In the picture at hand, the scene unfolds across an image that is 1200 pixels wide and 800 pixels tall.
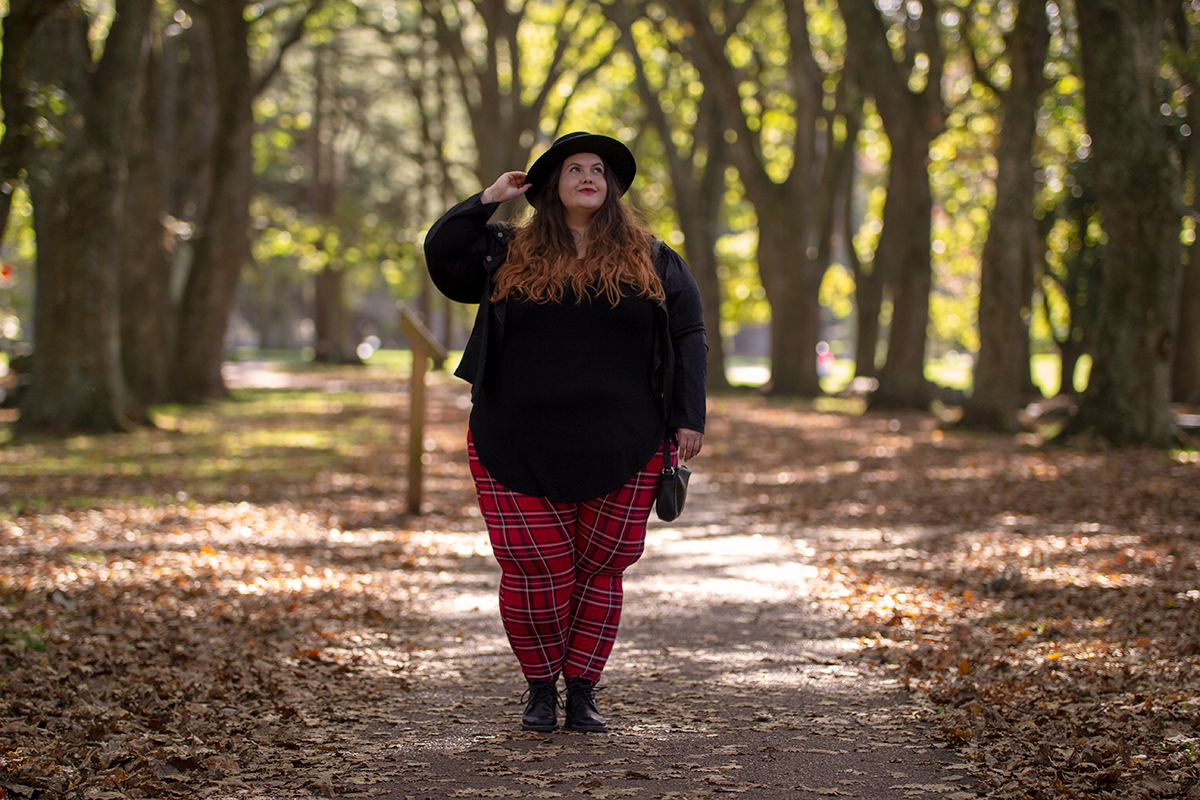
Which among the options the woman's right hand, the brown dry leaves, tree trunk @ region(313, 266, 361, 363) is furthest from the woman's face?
tree trunk @ region(313, 266, 361, 363)

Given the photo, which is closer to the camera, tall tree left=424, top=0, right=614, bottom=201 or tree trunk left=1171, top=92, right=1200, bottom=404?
tree trunk left=1171, top=92, right=1200, bottom=404

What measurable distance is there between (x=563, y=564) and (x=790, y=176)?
2117 centimetres

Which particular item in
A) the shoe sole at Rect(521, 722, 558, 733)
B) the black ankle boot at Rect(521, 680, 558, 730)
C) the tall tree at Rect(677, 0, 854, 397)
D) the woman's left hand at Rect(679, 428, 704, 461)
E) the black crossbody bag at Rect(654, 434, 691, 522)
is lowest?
the shoe sole at Rect(521, 722, 558, 733)

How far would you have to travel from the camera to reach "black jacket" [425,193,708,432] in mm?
4246

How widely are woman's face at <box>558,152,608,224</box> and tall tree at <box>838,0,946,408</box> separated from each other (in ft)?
46.6

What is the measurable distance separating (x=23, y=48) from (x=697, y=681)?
14.6 feet

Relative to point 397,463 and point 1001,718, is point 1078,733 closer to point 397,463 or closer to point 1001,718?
point 1001,718

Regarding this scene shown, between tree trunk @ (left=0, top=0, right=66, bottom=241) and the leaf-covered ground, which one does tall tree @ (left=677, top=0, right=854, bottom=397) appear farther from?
tree trunk @ (left=0, top=0, right=66, bottom=241)

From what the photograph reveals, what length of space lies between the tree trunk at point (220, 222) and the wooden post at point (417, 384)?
37.7ft

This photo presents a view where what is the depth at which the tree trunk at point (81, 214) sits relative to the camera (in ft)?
45.9

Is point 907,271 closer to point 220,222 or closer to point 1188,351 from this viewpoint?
point 1188,351

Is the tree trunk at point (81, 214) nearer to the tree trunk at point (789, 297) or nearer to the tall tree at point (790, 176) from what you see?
the tall tree at point (790, 176)

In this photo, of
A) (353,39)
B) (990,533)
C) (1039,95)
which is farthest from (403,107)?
(990,533)

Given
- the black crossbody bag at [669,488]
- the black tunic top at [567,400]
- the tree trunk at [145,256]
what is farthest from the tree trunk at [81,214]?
the black crossbody bag at [669,488]
